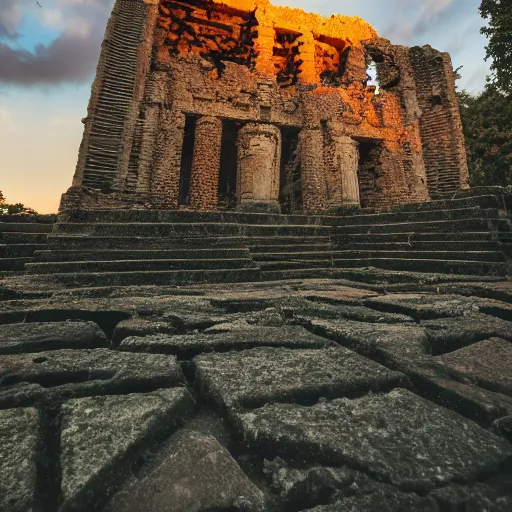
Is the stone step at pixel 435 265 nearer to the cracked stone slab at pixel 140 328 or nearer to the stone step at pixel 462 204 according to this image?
the stone step at pixel 462 204

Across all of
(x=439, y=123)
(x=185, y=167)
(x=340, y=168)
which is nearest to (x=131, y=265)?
(x=340, y=168)

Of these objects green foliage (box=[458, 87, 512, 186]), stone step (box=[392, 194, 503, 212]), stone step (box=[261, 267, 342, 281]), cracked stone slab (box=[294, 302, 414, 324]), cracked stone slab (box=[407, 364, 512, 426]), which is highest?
green foliage (box=[458, 87, 512, 186])

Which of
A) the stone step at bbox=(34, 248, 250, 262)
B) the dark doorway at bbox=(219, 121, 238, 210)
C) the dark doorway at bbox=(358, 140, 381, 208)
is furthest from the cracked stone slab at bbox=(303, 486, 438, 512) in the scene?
the dark doorway at bbox=(219, 121, 238, 210)

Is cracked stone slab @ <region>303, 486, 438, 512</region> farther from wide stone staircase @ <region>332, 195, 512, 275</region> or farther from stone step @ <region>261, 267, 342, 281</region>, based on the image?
wide stone staircase @ <region>332, 195, 512, 275</region>

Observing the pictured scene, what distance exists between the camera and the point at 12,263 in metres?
4.56

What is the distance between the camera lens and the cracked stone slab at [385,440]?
2.67ft

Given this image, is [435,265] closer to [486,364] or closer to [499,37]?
[486,364]

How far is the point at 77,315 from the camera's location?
2148 millimetres

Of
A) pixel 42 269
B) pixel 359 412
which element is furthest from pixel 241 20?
pixel 359 412

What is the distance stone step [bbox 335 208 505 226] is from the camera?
5141mm

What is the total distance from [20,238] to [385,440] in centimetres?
597

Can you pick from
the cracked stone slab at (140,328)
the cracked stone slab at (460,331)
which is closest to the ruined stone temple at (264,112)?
the cracked stone slab at (140,328)

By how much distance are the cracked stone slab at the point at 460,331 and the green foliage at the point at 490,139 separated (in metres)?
18.0

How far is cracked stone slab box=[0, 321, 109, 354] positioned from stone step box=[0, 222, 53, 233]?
4.46m
